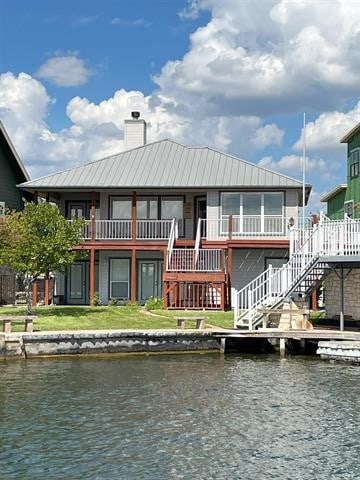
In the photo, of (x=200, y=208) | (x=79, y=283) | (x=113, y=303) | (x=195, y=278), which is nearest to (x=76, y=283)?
(x=79, y=283)

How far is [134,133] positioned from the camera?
40.1 meters

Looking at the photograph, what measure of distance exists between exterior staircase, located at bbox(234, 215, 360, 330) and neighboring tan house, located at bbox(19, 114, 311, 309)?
5320mm

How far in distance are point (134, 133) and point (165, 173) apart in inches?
225

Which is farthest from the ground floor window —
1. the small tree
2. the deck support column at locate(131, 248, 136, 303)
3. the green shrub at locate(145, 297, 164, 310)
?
the small tree

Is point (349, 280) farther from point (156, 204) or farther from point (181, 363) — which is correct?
point (156, 204)

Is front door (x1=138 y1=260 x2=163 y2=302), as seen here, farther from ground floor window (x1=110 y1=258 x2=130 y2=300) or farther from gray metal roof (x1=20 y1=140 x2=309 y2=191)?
gray metal roof (x1=20 y1=140 x2=309 y2=191)

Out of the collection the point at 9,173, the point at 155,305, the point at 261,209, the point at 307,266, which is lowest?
the point at 155,305

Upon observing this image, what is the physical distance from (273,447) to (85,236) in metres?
22.4

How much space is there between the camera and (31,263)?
89.3ft

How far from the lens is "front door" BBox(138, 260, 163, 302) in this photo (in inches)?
1388

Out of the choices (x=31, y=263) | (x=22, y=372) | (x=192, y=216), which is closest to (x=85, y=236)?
(x=192, y=216)

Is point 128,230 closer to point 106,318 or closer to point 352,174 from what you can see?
point 106,318

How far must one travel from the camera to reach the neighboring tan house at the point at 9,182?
37156 millimetres

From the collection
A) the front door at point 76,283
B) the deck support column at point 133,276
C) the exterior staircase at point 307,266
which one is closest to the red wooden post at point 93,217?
the deck support column at point 133,276
